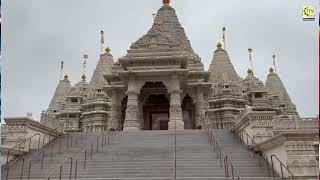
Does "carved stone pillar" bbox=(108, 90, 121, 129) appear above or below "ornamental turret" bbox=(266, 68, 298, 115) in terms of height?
below

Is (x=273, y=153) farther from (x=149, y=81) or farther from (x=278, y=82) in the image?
(x=278, y=82)

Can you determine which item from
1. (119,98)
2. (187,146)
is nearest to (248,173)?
(187,146)

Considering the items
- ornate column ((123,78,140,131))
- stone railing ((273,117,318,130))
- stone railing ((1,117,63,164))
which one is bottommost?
stone railing ((1,117,63,164))

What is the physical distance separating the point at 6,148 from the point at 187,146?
27.5 feet

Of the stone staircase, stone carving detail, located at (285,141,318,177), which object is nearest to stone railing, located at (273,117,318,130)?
the stone staircase

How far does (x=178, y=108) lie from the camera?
85.7ft

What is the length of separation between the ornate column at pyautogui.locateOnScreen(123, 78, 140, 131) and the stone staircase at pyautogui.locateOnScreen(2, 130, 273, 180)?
20.7ft

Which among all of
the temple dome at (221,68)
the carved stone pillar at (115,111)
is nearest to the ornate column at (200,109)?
the carved stone pillar at (115,111)

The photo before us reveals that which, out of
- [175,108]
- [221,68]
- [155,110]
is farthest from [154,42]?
[221,68]

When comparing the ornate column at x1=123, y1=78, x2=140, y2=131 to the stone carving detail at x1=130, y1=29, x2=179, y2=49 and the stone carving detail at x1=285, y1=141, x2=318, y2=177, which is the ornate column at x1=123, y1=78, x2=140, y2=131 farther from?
the stone carving detail at x1=285, y1=141, x2=318, y2=177

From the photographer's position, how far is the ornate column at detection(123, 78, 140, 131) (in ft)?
84.8

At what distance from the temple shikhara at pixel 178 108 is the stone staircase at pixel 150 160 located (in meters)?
0.14

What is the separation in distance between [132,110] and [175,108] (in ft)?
10.8

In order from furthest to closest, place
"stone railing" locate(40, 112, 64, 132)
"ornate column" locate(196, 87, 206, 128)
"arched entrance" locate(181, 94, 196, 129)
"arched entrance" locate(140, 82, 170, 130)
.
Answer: "arched entrance" locate(181, 94, 196, 129)
"arched entrance" locate(140, 82, 170, 130)
"ornate column" locate(196, 87, 206, 128)
"stone railing" locate(40, 112, 64, 132)
